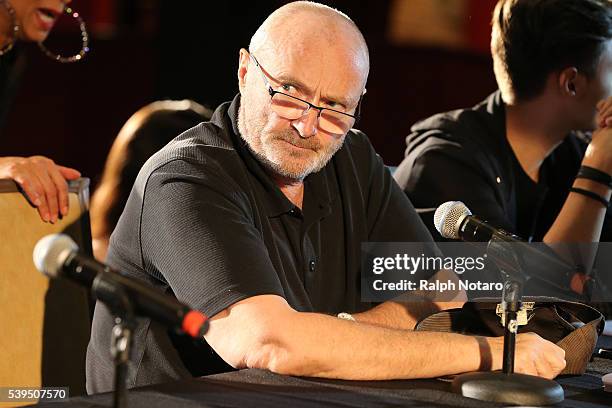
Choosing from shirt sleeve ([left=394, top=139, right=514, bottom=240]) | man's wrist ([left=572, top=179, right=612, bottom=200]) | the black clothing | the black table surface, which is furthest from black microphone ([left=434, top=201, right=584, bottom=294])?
the black clothing

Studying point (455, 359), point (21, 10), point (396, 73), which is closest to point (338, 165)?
point (455, 359)

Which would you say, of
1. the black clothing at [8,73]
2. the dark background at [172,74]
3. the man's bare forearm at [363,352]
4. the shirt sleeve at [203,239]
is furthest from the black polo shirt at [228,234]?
the dark background at [172,74]

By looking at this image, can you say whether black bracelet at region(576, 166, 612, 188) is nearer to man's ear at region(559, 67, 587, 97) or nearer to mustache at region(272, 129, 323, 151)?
man's ear at region(559, 67, 587, 97)

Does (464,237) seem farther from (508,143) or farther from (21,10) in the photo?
(21,10)

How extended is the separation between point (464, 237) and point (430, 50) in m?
3.87

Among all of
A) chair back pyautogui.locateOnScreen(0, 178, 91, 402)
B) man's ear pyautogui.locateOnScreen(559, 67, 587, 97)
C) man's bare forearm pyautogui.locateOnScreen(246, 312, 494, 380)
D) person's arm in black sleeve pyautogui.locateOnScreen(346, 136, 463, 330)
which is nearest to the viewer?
man's bare forearm pyautogui.locateOnScreen(246, 312, 494, 380)

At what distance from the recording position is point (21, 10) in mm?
2828

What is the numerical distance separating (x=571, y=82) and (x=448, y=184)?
0.52m

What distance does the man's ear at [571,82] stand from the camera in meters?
2.85

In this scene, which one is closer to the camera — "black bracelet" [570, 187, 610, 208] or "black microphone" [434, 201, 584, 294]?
"black microphone" [434, 201, 584, 294]

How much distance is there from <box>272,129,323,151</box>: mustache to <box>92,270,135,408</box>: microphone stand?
0.88 meters

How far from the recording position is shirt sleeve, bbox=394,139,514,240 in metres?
2.66

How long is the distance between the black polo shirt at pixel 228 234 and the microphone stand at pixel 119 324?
531 millimetres

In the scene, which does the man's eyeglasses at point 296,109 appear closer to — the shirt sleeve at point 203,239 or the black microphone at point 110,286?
the shirt sleeve at point 203,239
